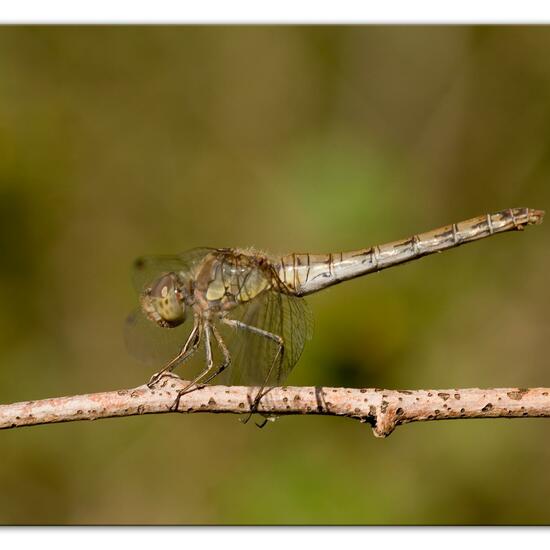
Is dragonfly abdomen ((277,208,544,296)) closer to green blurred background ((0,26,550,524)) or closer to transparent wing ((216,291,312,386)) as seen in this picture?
transparent wing ((216,291,312,386))

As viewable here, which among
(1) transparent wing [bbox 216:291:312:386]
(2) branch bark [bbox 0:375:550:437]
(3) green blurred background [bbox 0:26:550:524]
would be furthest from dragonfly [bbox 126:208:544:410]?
(3) green blurred background [bbox 0:26:550:524]

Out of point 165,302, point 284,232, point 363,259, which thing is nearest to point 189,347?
point 165,302

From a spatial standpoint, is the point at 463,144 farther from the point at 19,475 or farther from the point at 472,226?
the point at 19,475

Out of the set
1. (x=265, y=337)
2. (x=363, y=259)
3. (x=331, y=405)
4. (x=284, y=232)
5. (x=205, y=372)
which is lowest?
(x=331, y=405)

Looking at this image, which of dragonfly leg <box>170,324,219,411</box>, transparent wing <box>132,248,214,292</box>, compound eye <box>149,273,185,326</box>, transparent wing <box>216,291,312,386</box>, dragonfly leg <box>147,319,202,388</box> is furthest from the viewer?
transparent wing <box>132,248,214,292</box>

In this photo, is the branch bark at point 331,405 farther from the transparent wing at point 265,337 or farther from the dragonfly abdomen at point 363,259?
the dragonfly abdomen at point 363,259

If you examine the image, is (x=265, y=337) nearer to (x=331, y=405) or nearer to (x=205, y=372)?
(x=205, y=372)

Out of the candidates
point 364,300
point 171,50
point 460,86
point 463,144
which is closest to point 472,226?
point 364,300
